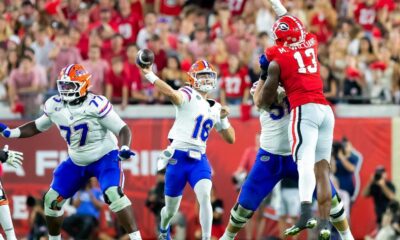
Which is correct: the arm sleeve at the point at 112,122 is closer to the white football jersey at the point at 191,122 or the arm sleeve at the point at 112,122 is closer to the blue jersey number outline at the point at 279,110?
the white football jersey at the point at 191,122

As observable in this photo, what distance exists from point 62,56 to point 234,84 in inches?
107

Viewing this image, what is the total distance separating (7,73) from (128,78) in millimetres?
1942

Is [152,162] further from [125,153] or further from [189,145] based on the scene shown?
[125,153]

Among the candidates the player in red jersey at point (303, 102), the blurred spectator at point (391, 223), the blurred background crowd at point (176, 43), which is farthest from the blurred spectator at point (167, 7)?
the player in red jersey at point (303, 102)

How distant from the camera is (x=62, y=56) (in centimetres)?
2108

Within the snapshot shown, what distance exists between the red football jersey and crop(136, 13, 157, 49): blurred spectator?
25.9 feet

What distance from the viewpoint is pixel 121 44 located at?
70.7ft

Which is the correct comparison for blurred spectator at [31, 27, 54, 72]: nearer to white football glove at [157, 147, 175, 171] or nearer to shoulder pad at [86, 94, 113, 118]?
white football glove at [157, 147, 175, 171]

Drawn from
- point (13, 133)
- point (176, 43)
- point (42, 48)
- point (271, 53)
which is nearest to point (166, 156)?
point (13, 133)

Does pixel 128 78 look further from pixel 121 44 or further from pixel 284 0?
pixel 284 0

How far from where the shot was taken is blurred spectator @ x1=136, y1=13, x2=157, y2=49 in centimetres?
2198

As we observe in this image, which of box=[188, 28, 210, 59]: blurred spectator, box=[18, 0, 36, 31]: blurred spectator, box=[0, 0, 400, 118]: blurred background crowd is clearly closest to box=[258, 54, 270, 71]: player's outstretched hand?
box=[0, 0, 400, 118]: blurred background crowd

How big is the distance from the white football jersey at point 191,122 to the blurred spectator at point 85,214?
503cm

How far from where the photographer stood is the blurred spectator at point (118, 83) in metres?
20.7
